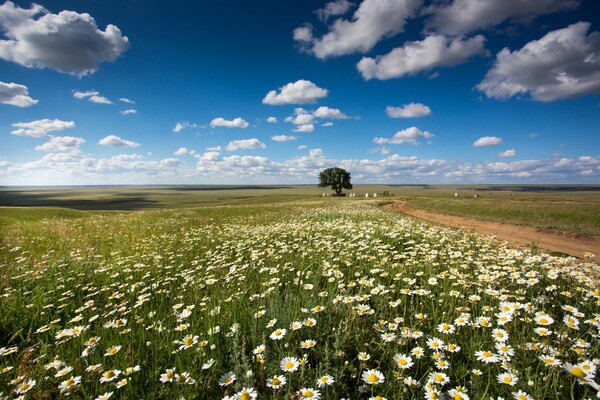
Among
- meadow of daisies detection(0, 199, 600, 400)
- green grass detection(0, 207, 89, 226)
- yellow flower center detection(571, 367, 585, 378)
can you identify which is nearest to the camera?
yellow flower center detection(571, 367, 585, 378)

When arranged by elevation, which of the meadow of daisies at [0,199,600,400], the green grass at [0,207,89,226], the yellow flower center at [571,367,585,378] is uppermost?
the yellow flower center at [571,367,585,378]

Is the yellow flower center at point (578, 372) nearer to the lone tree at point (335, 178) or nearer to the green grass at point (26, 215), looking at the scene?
the green grass at point (26, 215)

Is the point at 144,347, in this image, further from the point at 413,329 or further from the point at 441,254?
the point at 441,254

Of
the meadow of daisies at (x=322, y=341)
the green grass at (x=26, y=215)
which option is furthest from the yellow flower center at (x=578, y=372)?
the green grass at (x=26, y=215)

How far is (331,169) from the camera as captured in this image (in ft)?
325

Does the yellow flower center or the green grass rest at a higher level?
the yellow flower center

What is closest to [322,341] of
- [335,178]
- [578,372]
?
[578,372]

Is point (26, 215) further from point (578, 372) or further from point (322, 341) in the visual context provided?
point (578, 372)

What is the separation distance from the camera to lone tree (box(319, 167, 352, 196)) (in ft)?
320

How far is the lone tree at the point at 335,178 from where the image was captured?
9744 centimetres

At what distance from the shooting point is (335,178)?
97875mm

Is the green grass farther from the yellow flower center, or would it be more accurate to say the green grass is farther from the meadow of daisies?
the yellow flower center

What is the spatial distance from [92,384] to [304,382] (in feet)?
7.31

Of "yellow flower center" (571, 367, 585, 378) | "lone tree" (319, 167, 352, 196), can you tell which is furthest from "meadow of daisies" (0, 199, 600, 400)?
"lone tree" (319, 167, 352, 196)
